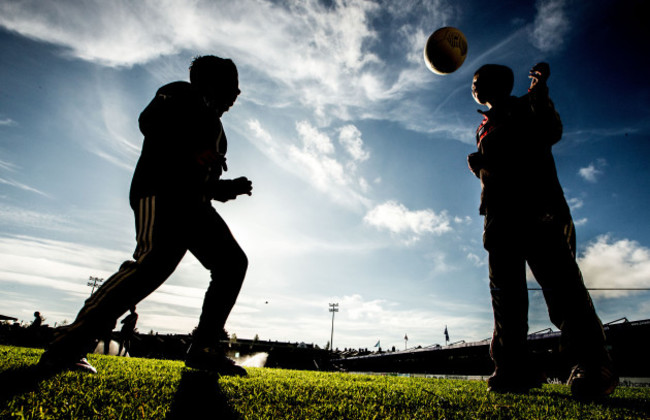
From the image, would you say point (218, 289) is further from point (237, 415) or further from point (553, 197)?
point (553, 197)

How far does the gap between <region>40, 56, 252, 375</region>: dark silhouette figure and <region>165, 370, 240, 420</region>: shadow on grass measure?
0.68 meters

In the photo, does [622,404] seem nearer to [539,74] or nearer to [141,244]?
[539,74]

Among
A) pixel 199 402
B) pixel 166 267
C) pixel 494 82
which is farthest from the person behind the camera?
pixel 494 82

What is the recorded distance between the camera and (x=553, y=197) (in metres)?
2.81

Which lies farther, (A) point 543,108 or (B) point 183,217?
(A) point 543,108

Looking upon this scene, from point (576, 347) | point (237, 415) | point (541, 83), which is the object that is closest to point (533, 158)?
point (541, 83)

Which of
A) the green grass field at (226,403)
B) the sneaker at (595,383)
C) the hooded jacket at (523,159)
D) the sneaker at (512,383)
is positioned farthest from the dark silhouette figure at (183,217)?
the sneaker at (595,383)

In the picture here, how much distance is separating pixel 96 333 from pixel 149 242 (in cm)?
64

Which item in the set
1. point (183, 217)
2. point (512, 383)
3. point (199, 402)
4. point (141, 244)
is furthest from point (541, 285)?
point (141, 244)

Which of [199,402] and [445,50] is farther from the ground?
[445,50]

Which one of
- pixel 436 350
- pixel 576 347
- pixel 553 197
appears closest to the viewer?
pixel 576 347

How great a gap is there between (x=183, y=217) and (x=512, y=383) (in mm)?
3166

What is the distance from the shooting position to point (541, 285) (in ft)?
8.93

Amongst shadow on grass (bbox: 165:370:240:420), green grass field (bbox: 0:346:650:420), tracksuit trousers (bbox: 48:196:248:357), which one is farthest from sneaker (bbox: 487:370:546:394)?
tracksuit trousers (bbox: 48:196:248:357)
